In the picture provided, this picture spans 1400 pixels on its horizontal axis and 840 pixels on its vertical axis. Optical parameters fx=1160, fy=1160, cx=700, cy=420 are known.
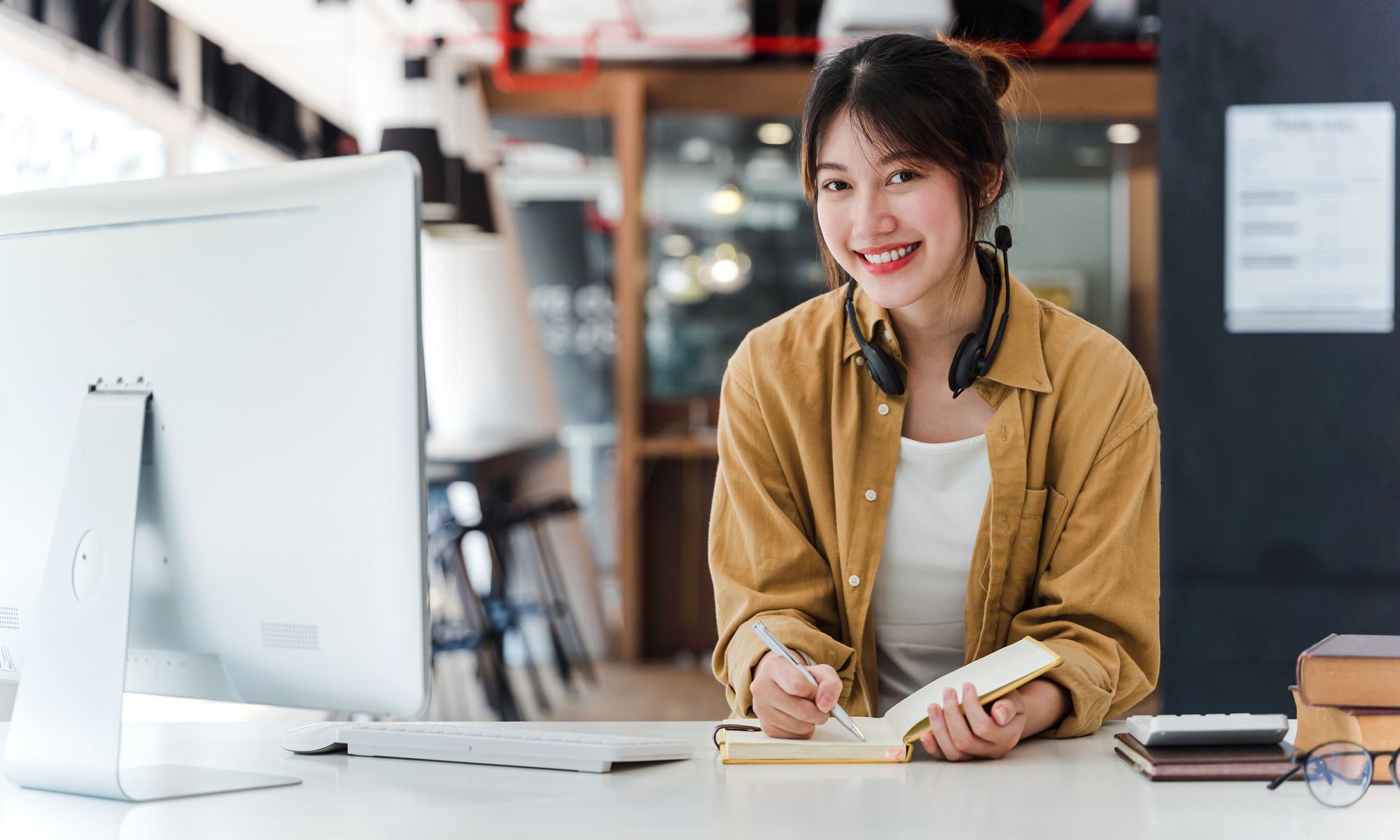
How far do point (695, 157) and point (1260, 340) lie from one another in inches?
133

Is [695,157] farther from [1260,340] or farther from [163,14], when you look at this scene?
[1260,340]

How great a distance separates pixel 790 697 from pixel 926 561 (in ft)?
1.16

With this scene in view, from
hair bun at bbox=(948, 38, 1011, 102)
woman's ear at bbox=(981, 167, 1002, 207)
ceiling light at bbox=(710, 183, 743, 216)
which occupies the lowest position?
woman's ear at bbox=(981, 167, 1002, 207)

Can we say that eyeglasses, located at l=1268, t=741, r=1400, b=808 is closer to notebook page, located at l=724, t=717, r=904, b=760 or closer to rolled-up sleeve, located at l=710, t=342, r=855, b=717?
notebook page, located at l=724, t=717, r=904, b=760

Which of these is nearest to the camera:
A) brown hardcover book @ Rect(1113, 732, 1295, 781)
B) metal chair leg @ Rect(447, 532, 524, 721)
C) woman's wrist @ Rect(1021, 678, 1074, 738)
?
brown hardcover book @ Rect(1113, 732, 1295, 781)

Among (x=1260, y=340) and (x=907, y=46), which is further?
(x=1260, y=340)

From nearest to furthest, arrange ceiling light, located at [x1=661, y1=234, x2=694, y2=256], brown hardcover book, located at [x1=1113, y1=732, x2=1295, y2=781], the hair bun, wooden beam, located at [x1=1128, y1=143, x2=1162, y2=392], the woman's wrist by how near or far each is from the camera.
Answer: brown hardcover book, located at [x1=1113, y1=732, x2=1295, y2=781] < the woman's wrist < the hair bun < ceiling light, located at [x1=661, y1=234, x2=694, y2=256] < wooden beam, located at [x1=1128, y1=143, x2=1162, y2=392]

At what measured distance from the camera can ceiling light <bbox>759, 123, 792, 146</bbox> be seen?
5.37m

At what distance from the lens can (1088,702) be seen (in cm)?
120

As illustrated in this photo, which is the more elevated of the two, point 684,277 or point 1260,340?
point 684,277

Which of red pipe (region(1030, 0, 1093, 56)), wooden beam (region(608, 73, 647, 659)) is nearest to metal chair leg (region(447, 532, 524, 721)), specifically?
wooden beam (region(608, 73, 647, 659))

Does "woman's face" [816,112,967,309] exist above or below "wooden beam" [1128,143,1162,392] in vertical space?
below

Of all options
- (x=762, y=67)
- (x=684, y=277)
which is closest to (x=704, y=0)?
(x=762, y=67)

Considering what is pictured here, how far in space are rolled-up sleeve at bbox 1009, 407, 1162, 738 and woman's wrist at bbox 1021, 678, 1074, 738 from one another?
3cm
